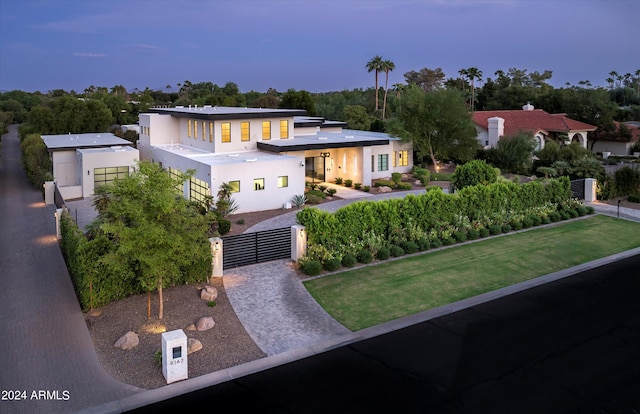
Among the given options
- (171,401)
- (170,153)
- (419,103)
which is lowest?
(171,401)

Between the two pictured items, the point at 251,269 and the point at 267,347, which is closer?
the point at 267,347

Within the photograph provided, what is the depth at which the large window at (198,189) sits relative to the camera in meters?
29.2

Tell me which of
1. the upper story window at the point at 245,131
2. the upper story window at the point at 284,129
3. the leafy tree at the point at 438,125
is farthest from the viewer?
the leafy tree at the point at 438,125

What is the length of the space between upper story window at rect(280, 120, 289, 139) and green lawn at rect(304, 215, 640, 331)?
16.9 metres

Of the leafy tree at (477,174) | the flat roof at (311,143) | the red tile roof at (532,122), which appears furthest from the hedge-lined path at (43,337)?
the red tile roof at (532,122)

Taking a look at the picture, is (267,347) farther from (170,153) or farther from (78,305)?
(170,153)

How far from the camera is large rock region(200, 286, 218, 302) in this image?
674 inches

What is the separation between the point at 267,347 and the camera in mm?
14141

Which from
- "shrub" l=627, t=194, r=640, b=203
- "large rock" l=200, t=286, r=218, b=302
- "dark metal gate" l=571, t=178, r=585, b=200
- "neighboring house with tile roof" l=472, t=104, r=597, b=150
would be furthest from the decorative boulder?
"neighboring house with tile roof" l=472, t=104, r=597, b=150

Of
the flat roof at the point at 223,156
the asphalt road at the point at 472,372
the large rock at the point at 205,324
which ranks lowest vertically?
the asphalt road at the point at 472,372

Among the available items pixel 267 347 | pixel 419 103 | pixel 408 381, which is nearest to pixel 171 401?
pixel 267 347

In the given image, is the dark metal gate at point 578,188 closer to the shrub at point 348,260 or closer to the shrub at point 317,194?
the shrub at point 317,194

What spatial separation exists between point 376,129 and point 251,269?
35.3 m

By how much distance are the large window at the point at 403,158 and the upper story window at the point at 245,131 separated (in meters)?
13.3
